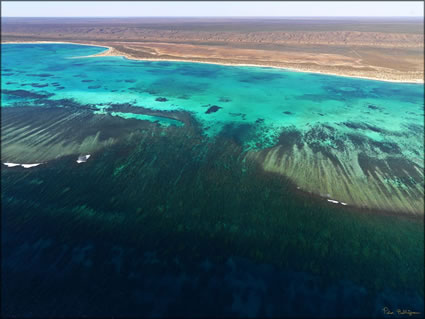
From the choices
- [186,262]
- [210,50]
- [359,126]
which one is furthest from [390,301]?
[210,50]

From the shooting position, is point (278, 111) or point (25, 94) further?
point (25, 94)

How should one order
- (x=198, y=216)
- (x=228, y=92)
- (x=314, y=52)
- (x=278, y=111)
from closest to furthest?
(x=198, y=216)
(x=278, y=111)
(x=228, y=92)
(x=314, y=52)

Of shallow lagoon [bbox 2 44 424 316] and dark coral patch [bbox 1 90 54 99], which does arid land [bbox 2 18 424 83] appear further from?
dark coral patch [bbox 1 90 54 99]

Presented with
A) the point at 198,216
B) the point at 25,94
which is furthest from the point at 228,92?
the point at 25,94

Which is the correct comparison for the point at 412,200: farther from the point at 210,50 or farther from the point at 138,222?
the point at 210,50

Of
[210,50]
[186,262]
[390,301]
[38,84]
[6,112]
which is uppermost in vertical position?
[210,50]

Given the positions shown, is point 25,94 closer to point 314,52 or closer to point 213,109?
point 213,109

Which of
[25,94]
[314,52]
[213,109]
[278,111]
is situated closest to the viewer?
[278,111]

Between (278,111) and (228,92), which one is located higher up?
(228,92)
